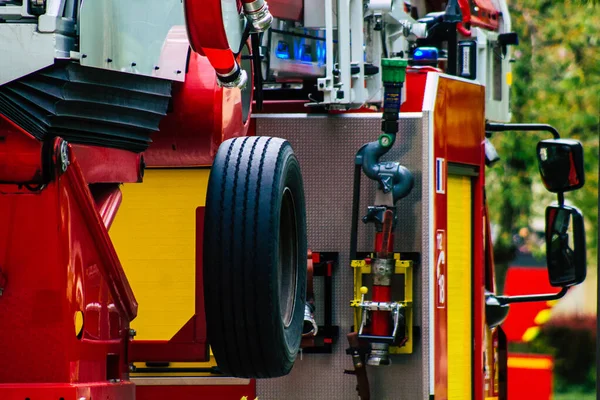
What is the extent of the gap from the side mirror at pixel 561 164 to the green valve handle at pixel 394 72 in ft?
3.76

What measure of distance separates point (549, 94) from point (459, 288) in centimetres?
964

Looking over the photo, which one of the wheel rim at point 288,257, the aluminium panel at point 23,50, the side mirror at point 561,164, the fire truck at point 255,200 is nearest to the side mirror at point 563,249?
the fire truck at point 255,200

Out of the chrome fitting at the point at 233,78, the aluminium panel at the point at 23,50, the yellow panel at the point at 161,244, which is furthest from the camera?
the yellow panel at the point at 161,244

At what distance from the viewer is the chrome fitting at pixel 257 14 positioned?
4.11 m

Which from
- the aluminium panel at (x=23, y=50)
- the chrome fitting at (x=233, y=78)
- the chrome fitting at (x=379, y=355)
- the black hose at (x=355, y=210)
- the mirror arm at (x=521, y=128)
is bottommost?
the chrome fitting at (x=379, y=355)

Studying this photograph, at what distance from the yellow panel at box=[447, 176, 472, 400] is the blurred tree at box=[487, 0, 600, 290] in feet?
29.4

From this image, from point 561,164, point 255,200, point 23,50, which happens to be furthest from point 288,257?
point 561,164

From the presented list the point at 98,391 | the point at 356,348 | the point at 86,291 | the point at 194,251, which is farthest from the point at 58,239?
the point at 356,348

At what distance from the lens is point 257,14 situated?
4137 mm

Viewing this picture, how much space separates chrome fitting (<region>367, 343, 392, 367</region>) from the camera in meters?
5.86

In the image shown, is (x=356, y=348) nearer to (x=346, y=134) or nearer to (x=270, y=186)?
(x=346, y=134)

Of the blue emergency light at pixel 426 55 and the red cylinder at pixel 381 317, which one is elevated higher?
the blue emergency light at pixel 426 55

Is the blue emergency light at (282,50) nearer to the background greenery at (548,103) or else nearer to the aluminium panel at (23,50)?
the aluminium panel at (23,50)

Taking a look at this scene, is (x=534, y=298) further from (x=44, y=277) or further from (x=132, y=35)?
(x=44, y=277)
